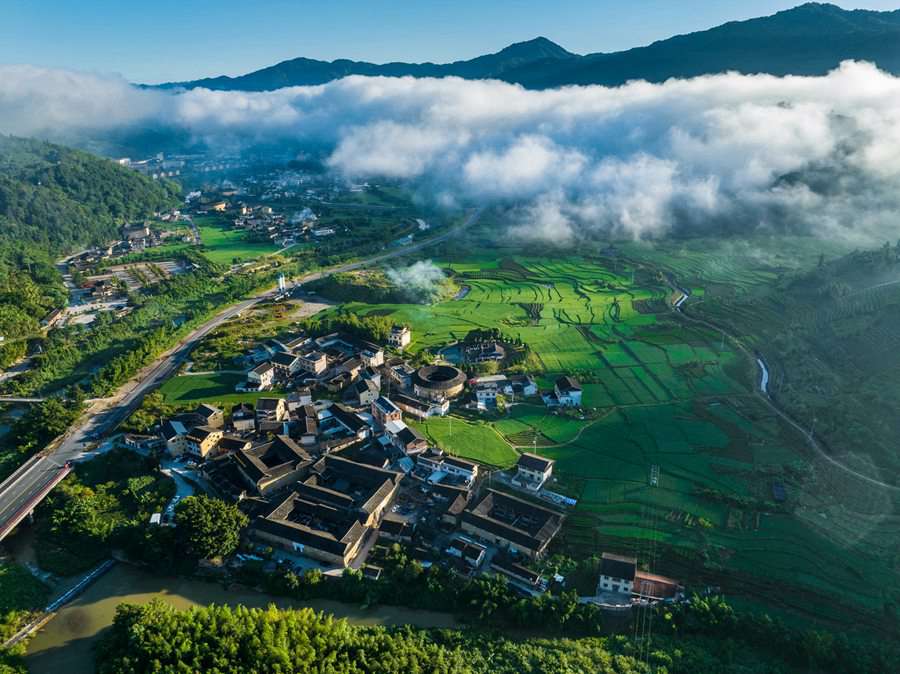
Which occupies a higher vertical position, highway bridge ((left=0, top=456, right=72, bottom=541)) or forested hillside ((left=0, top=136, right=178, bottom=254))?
forested hillside ((left=0, top=136, right=178, bottom=254))

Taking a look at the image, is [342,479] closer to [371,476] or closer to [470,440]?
[371,476]

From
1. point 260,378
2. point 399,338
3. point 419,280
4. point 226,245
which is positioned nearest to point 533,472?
point 399,338

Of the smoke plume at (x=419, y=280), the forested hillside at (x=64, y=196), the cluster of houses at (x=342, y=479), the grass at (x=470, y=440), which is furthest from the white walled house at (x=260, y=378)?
the forested hillside at (x=64, y=196)

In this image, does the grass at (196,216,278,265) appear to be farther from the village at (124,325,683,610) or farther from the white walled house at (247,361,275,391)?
the village at (124,325,683,610)

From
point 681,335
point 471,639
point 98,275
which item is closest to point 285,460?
point 471,639

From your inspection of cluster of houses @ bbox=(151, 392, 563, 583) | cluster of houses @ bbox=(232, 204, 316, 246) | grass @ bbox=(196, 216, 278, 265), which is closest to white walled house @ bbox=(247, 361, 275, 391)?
cluster of houses @ bbox=(151, 392, 563, 583)
